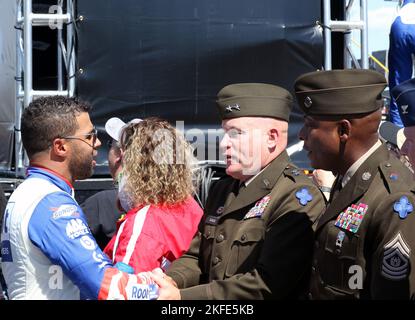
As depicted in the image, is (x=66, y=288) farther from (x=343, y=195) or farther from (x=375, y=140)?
(x=375, y=140)

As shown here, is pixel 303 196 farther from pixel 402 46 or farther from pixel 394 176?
pixel 402 46

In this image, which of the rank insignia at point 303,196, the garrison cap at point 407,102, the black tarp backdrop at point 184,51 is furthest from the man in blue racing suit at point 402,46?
the garrison cap at point 407,102

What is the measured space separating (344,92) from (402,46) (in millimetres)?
2515

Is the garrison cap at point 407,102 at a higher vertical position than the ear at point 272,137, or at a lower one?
higher

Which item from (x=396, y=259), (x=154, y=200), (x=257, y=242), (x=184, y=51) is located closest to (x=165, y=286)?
(x=257, y=242)

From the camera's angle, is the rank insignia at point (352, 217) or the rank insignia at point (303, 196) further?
the rank insignia at point (303, 196)

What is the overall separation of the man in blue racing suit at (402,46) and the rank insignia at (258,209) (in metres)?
2.23

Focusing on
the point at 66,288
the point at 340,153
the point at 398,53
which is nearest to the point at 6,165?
the point at 398,53

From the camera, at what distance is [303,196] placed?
2912 millimetres

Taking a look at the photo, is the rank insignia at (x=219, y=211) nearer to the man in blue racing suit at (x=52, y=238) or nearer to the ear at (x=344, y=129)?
the man in blue racing suit at (x=52, y=238)

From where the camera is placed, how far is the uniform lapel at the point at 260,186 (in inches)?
119

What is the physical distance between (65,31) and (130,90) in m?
0.95

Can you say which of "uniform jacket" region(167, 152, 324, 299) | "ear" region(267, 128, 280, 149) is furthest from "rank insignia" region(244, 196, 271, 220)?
"ear" region(267, 128, 280, 149)

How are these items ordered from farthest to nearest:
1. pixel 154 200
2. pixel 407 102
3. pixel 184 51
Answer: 1. pixel 184 51
2. pixel 154 200
3. pixel 407 102
